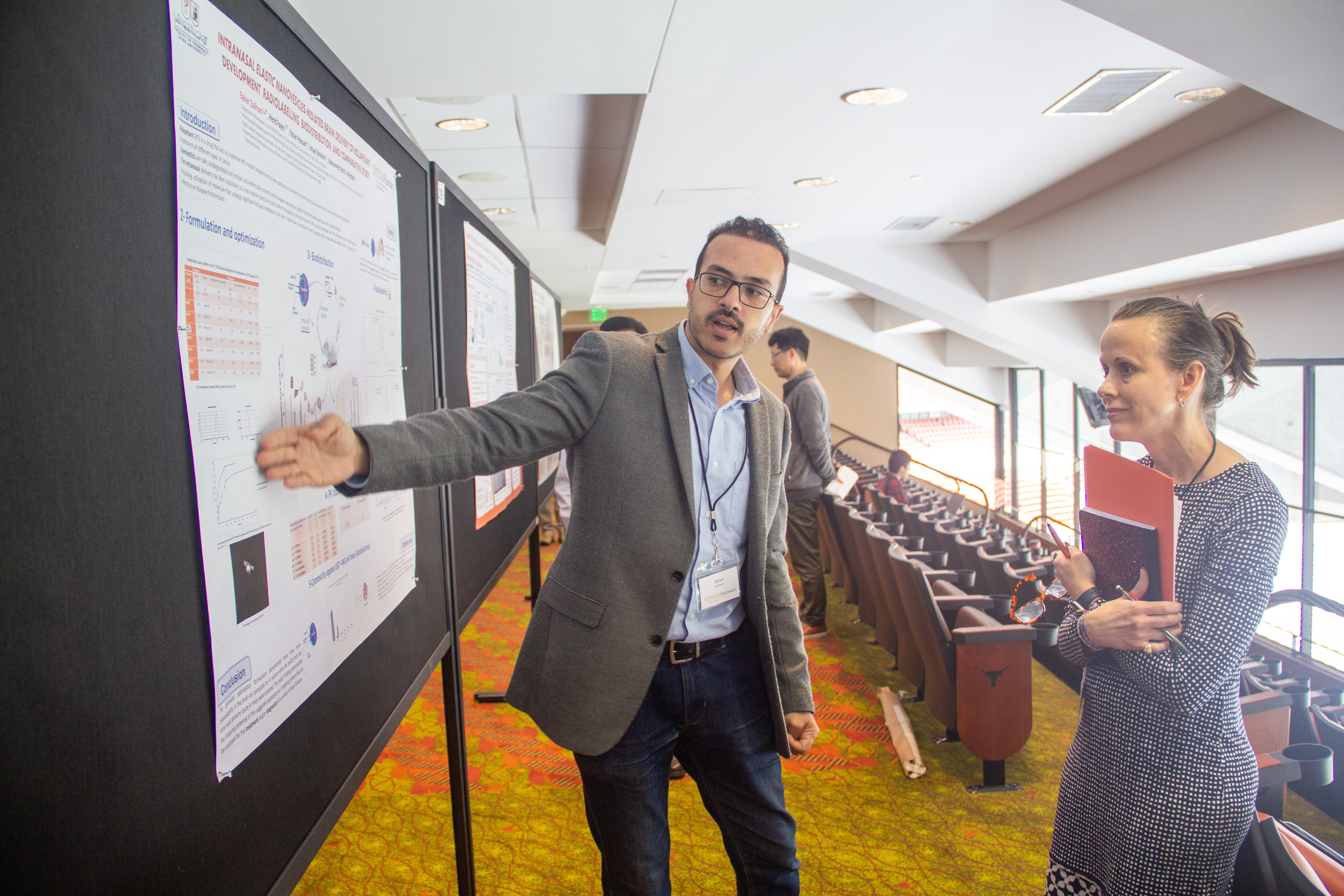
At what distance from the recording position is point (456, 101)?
399 cm

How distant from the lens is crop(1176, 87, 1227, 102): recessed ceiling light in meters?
3.35

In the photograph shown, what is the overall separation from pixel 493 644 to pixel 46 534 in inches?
173

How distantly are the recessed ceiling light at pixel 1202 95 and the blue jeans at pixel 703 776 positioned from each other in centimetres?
349

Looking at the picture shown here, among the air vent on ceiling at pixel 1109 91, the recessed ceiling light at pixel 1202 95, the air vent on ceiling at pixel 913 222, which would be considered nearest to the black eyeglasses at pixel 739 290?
the air vent on ceiling at pixel 1109 91

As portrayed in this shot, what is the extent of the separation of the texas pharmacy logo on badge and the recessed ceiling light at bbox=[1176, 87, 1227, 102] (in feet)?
13.3

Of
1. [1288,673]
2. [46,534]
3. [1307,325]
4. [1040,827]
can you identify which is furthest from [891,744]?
[1307,325]

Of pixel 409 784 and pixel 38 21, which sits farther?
pixel 409 784

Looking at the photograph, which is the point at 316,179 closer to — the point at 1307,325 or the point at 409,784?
the point at 409,784

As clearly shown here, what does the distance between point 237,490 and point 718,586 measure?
932 millimetres

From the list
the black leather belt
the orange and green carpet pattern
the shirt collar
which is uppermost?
the shirt collar

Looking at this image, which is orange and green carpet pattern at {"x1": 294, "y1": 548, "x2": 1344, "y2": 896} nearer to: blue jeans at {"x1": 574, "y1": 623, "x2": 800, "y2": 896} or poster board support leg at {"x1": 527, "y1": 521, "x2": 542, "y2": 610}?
poster board support leg at {"x1": 527, "y1": 521, "x2": 542, "y2": 610}

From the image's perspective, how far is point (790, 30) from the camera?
268cm

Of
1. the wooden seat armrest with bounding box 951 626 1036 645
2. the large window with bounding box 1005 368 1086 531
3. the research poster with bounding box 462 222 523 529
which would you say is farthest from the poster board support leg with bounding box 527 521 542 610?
the large window with bounding box 1005 368 1086 531

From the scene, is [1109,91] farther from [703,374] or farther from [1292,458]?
[1292,458]
